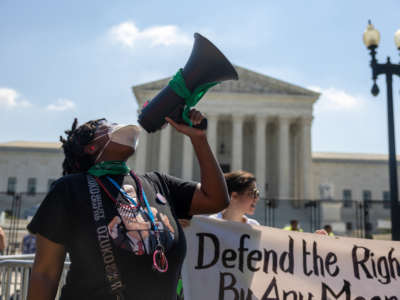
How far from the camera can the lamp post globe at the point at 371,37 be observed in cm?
1237

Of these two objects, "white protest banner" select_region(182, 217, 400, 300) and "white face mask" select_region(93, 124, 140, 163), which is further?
"white protest banner" select_region(182, 217, 400, 300)

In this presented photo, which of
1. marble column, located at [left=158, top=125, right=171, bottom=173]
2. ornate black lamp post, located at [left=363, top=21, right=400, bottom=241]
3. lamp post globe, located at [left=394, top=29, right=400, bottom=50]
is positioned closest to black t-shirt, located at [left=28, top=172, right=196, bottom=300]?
ornate black lamp post, located at [left=363, top=21, right=400, bottom=241]

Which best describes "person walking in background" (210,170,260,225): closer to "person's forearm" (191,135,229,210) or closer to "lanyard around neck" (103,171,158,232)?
"person's forearm" (191,135,229,210)

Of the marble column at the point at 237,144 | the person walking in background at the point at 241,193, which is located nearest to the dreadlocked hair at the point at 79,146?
the person walking in background at the point at 241,193

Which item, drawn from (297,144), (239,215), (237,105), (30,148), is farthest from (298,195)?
(239,215)

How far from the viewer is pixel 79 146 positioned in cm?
247

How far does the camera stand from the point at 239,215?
14.9 feet

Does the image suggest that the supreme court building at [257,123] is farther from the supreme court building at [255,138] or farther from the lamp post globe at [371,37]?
the lamp post globe at [371,37]

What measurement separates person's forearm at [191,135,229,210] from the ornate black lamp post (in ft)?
30.1

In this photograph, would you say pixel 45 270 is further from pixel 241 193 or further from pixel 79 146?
pixel 241 193

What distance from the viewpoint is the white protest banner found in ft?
11.8

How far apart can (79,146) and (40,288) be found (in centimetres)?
82

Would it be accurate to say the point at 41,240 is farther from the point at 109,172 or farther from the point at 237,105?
the point at 237,105

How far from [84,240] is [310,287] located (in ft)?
7.66
